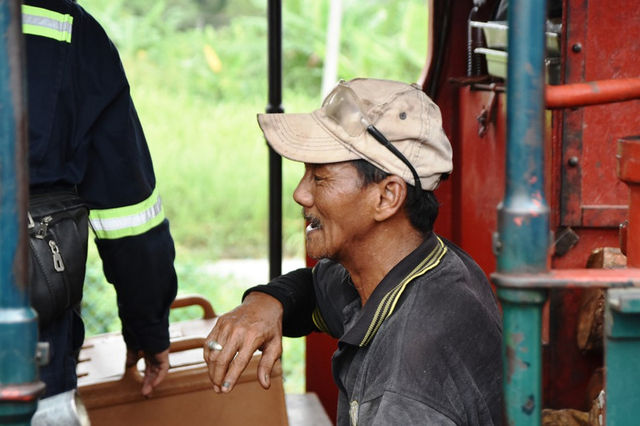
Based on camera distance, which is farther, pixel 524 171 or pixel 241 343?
pixel 241 343

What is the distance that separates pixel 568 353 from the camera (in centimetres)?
263

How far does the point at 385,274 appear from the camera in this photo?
1.97 metres

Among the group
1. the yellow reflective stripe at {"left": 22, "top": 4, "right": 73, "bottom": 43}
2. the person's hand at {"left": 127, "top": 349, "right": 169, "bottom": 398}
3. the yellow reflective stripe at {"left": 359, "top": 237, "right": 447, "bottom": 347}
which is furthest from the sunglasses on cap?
the person's hand at {"left": 127, "top": 349, "right": 169, "bottom": 398}

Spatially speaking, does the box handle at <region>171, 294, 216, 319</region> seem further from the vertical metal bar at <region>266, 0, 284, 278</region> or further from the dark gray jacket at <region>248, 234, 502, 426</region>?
the dark gray jacket at <region>248, 234, 502, 426</region>

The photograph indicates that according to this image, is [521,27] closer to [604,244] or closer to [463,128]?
[604,244]

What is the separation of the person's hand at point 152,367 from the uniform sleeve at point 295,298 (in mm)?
490

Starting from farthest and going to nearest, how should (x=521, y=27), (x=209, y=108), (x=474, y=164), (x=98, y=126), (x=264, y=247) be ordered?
(x=209, y=108) → (x=264, y=247) → (x=474, y=164) → (x=98, y=126) → (x=521, y=27)

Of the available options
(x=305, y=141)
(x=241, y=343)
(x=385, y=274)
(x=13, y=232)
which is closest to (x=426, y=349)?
(x=385, y=274)

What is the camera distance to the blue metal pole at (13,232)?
120cm

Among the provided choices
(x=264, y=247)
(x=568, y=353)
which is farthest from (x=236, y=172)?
(x=568, y=353)

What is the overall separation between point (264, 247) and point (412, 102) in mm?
7409

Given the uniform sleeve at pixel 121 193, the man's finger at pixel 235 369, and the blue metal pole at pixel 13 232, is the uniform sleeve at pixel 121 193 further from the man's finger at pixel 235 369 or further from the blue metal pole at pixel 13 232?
the blue metal pole at pixel 13 232

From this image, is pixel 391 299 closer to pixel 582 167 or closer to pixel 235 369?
pixel 235 369

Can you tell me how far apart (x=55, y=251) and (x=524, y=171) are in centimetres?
131
